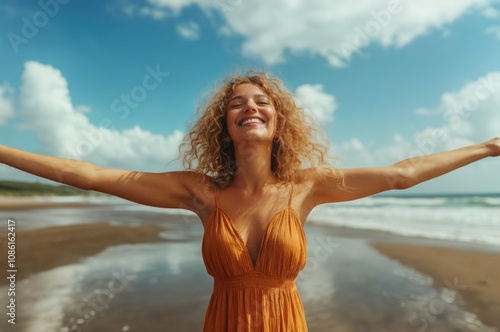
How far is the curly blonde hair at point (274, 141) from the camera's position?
9.28ft

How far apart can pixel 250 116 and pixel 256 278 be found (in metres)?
0.99

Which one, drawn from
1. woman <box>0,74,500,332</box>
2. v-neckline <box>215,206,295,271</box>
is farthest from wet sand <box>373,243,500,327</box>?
v-neckline <box>215,206,295,271</box>

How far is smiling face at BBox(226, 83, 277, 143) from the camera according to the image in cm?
260

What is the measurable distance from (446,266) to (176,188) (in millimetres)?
8515

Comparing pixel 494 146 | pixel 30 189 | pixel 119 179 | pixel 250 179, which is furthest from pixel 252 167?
pixel 30 189

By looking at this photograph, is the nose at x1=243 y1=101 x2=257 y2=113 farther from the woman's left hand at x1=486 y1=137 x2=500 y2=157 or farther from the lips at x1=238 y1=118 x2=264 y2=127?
the woman's left hand at x1=486 y1=137 x2=500 y2=157

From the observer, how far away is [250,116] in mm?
2631

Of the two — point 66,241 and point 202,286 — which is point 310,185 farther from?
point 66,241

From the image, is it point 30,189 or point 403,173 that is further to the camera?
point 30,189

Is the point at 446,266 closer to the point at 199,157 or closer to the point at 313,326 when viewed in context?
the point at 313,326

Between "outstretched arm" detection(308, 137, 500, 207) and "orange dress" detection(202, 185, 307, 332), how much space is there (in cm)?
39

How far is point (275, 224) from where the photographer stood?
2.45m

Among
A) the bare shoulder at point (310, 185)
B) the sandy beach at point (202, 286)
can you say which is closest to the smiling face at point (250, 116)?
the bare shoulder at point (310, 185)

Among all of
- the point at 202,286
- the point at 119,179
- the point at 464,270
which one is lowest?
the point at 464,270
